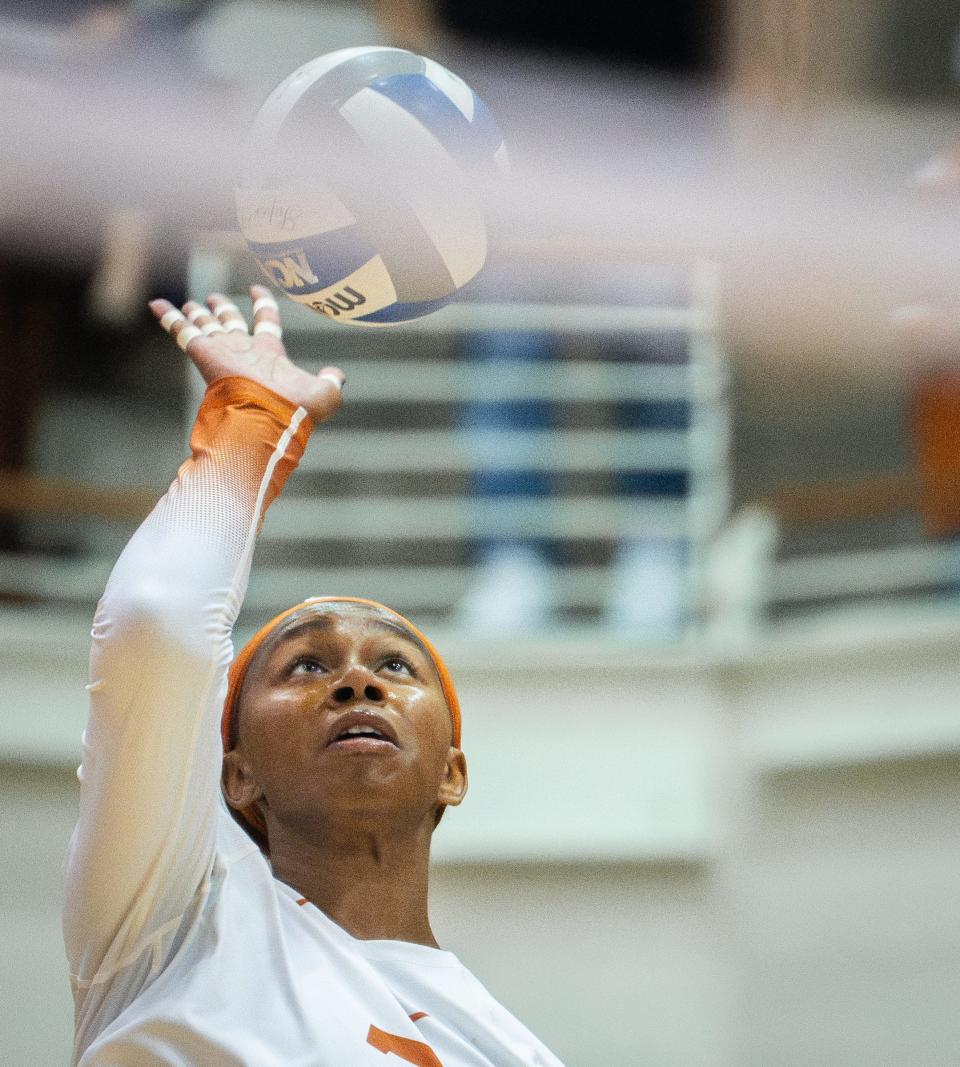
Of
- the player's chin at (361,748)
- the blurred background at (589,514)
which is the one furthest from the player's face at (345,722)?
the blurred background at (589,514)

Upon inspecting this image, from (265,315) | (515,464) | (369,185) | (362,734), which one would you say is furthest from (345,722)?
(515,464)

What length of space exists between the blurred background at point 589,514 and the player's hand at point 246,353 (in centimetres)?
190

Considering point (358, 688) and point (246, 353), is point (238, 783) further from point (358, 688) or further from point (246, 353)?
point (246, 353)

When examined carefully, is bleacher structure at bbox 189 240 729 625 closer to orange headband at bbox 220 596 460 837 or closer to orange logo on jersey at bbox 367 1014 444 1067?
orange headband at bbox 220 596 460 837

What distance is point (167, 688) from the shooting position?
5.56 ft

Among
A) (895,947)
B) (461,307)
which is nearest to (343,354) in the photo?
(461,307)

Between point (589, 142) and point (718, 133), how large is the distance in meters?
0.54

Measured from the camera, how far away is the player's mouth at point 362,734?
2.00 metres

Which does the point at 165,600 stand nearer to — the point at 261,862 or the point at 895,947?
the point at 261,862

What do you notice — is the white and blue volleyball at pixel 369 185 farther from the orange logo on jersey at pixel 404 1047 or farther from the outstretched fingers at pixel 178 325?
the orange logo on jersey at pixel 404 1047

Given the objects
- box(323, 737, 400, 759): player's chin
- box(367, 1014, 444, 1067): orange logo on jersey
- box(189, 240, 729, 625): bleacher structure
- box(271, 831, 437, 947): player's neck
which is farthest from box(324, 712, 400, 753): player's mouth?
box(189, 240, 729, 625): bleacher structure

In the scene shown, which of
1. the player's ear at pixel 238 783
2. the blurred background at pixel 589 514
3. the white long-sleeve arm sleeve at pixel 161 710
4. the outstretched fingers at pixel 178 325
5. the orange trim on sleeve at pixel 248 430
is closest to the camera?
the white long-sleeve arm sleeve at pixel 161 710

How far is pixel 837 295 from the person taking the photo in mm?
6445

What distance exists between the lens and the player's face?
2004 millimetres
